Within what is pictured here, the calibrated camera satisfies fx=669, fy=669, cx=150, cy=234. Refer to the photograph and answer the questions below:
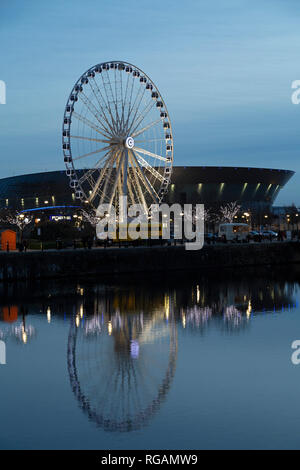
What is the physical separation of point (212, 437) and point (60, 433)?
2.96 m

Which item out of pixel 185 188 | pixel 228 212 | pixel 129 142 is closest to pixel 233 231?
pixel 228 212

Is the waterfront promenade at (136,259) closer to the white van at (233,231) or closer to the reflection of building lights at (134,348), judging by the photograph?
the white van at (233,231)

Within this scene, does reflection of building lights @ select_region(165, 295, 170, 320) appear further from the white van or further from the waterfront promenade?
the white van

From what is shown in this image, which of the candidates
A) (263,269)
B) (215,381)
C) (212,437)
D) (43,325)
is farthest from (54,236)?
(212,437)

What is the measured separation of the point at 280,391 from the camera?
52.7ft

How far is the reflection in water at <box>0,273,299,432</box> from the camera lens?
52.0ft

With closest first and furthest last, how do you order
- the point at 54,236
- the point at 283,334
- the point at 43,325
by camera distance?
the point at 283,334, the point at 43,325, the point at 54,236

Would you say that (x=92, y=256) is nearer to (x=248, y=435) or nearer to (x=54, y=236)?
(x=54, y=236)

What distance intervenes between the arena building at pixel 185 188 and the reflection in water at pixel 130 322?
7253 cm

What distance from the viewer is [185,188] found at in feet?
393

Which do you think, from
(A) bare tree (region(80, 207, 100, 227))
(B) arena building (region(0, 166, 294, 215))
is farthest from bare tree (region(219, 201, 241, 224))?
(A) bare tree (region(80, 207, 100, 227))

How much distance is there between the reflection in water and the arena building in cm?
7253

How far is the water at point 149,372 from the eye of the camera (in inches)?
515

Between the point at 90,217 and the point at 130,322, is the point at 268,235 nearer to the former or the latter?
the point at 90,217
